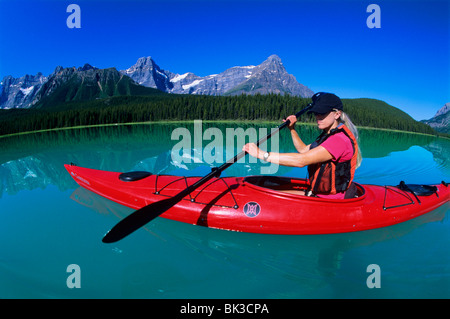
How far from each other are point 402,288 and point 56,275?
6.04 meters

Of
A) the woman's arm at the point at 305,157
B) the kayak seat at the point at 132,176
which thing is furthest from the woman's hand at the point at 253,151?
the kayak seat at the point at 132,176

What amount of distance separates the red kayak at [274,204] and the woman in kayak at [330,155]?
32 centimetres

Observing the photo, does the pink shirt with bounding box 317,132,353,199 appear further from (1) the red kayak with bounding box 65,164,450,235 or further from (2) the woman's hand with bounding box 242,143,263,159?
(2) the woman's hand with bounding box 242,143,263,159

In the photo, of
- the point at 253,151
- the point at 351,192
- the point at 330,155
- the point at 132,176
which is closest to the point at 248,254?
the point at 253,151

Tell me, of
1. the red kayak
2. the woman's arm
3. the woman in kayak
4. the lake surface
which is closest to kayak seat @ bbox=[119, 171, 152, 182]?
the red kayak

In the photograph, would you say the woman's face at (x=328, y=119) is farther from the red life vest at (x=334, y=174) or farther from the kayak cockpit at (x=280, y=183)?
the kayak cockpit at (x=280, y=183)

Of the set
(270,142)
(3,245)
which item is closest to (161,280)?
(3,245)

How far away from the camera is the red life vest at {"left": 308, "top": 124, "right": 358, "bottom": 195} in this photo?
→ 4.63 metres

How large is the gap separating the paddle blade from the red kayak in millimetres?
843

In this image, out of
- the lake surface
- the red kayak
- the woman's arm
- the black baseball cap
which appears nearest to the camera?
the lake surface

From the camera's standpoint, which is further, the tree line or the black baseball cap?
the tree line

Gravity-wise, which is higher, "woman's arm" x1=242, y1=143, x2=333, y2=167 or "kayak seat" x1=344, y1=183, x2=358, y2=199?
"woman's arm" x1=242, y1=143, x2=333, y2=167
